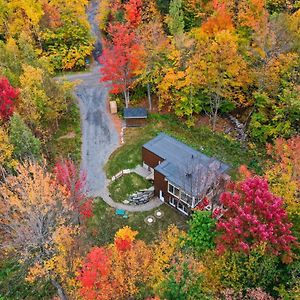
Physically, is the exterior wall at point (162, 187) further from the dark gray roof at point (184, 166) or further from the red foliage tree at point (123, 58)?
the red foliage tree at point (123, 58)

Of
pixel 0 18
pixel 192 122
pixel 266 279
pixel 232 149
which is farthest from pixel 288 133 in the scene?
pixel 0 18

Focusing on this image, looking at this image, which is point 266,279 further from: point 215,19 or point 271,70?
point 215,19

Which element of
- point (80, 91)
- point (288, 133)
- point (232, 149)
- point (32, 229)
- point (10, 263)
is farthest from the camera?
point (80, 91)

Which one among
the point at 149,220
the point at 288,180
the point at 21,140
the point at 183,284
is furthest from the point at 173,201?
the point at 183,284

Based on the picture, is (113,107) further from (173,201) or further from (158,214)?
(158,214)

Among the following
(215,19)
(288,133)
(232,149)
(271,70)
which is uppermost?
(215,19)

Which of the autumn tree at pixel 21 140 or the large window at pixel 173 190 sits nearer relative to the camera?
the autumn tree at pixel 21 140

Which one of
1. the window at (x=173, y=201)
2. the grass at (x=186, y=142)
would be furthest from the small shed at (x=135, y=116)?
the window at (x=173, y=201)
